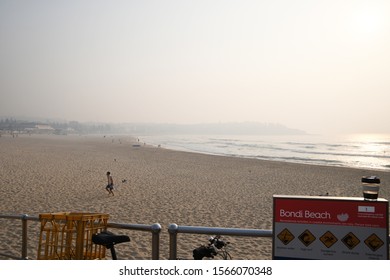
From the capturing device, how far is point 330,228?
268cm

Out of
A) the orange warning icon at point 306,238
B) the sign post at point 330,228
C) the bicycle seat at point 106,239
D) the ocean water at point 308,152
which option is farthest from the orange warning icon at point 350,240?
the ocean water at point 308,152

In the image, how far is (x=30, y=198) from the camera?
502 inches

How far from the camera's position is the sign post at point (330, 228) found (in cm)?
262

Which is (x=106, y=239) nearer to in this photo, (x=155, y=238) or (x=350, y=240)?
(x=155, y=238)

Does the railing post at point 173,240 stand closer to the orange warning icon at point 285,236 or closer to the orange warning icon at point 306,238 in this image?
the orange warning icon at point 285,236

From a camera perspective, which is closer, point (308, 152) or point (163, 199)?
point (163, 199)

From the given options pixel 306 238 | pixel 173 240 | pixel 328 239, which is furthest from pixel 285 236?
pixel 173 240

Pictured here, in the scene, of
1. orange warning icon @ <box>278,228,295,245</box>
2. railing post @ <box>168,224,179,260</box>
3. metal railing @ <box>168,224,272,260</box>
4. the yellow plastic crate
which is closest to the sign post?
orange warning icon @ <box>278,228,295,245</box>

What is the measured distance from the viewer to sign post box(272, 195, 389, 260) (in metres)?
2.62

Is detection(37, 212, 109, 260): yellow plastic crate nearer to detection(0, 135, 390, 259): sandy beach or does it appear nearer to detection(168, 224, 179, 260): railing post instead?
detection(168, 224, 179, 260): railing post

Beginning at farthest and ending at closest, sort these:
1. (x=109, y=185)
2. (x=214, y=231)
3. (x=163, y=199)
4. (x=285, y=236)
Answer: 1. (x=109, y=185)
2. (x=163, y=199)
3. (x=214, y=231)
4. (x=285, y=236)

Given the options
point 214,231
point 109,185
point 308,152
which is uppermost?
point 214,231
